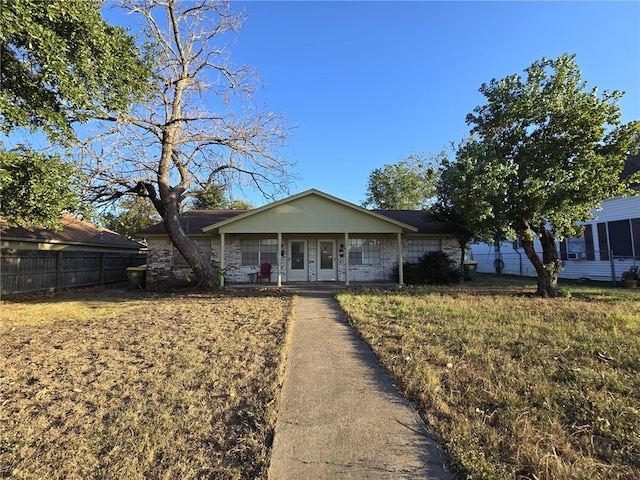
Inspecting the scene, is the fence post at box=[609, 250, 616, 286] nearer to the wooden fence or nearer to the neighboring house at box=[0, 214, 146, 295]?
the neighboring house at box=[0, 214, 146, 295]

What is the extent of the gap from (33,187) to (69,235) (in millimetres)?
10118

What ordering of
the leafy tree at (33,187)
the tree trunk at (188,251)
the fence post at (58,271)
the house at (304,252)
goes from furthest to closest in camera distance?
the house at (304,252), the fence post at (58,271), the tree trunk at (188,251), the leafy tree at (33,187)

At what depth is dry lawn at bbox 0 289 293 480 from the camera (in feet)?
9.04

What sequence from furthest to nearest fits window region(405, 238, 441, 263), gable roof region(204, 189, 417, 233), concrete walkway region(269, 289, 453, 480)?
window region(405, 238, 441, 263)
gable roof region(204, 189, 417, 233)
concrete walkway region(269, 289, 453, 480)

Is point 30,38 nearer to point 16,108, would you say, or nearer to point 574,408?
point 16,108

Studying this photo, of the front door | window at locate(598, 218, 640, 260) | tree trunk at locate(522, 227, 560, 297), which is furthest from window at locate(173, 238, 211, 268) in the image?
window at locate(598, 218, 640, 260)

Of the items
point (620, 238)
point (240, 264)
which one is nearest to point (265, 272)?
point (240, 264)

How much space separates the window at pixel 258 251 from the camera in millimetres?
16094

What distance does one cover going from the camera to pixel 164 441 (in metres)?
3.00

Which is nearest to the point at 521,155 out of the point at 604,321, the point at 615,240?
the point at 604,321

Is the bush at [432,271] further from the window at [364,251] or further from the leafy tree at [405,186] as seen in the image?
the leafy tree at [405,186]

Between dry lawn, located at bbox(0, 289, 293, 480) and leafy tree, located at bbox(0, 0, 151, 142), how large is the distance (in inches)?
187

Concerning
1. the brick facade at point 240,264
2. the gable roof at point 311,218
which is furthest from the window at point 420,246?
the gable roof at point 311,218

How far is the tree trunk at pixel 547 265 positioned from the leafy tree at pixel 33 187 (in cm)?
1287
